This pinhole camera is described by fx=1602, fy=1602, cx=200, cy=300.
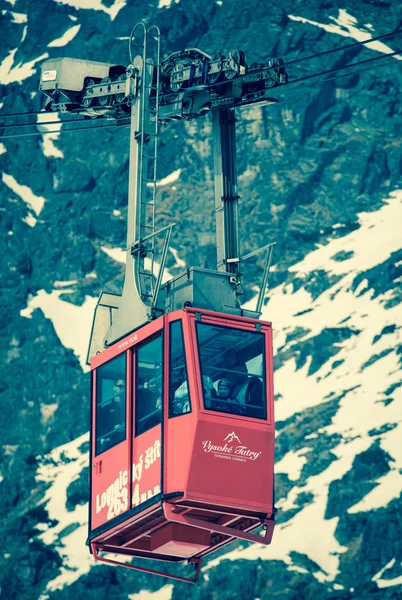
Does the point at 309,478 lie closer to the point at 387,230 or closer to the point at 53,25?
the point at 387,230

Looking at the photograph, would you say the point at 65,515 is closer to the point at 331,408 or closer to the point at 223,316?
the point at 331,408

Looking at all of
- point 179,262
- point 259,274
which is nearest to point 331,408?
point 259,274

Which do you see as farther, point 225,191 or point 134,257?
point 225,191

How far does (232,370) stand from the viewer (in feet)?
94.2

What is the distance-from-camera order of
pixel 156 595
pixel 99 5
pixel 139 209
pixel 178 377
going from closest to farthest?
1. pixel 178 377
2. pixel 139 209
3. pixel 156 595
4. pixel 99 5

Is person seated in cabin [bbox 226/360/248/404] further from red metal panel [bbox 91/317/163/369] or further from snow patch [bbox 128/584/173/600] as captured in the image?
snow patch [bbox 128/584/173/600]

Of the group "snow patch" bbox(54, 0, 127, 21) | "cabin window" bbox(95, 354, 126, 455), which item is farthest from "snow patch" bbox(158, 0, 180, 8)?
"cabin window" bbox(95, 354, 126, 455)

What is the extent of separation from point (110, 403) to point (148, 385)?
4.37 feet

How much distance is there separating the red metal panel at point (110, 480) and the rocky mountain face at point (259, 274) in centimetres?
4984

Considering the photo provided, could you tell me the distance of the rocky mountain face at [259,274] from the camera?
8194 cm

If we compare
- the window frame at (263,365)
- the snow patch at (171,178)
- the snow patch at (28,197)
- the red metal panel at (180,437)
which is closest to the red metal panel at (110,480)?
the red metal panel at (180,437)

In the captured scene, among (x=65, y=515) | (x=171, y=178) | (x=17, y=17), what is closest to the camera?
(x=65, y=515)

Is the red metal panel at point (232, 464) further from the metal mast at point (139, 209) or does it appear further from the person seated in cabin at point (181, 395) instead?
the metal mast at point (139, 209)

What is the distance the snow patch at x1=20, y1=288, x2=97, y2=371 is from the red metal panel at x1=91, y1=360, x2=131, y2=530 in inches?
2635
